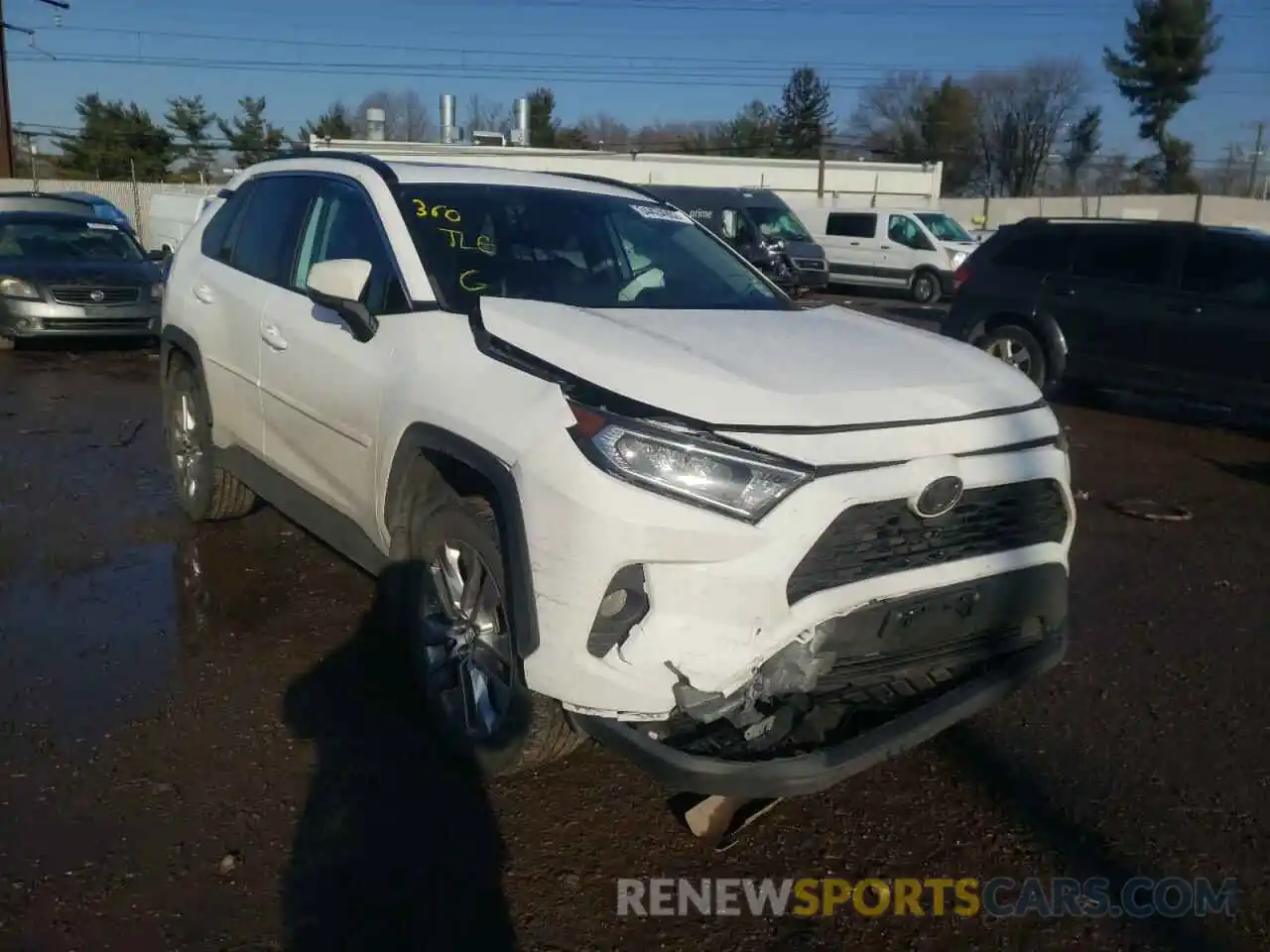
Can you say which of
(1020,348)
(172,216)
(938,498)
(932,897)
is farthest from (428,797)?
(172,216)

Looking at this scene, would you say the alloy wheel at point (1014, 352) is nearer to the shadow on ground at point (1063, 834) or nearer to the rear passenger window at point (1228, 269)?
the rear passenger window at point (1228, 269)

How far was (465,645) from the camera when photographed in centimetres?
362

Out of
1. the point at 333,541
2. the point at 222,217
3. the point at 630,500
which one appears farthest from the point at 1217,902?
the point at 222,217

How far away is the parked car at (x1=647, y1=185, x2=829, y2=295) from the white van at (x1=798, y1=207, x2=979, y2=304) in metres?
1.50

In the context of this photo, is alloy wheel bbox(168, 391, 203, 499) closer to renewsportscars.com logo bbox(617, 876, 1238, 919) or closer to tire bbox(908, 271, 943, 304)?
renewsportscars.com logo bbox(617, 876, 1238, 919)

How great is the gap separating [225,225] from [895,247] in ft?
68.7

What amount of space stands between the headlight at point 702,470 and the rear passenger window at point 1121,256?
8371 millimetres

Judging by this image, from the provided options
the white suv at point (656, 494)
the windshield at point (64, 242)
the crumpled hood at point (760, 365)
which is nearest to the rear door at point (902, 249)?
the windshield at point (64, 242)

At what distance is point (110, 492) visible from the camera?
277 inches

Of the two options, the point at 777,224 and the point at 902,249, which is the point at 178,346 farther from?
the point at 902,249

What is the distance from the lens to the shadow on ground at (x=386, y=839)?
297 centimetres

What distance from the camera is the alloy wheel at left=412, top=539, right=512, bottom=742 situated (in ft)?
11.5

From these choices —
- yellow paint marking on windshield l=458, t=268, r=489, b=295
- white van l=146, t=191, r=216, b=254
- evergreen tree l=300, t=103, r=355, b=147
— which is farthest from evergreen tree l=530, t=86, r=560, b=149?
yellow paint marking on windshield l=458, t=268, r=489, b=295

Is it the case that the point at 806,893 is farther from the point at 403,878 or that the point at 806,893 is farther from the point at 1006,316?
the point at 1006,316
